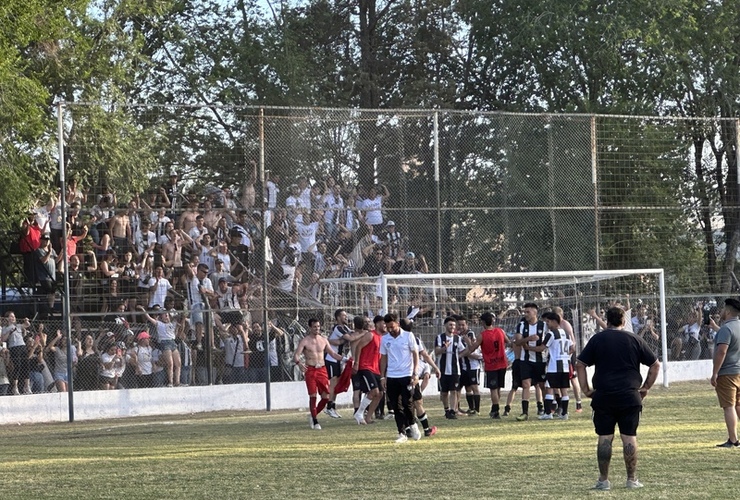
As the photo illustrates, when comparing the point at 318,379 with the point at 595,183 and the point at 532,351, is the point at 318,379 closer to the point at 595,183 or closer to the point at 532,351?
the point at 532,351

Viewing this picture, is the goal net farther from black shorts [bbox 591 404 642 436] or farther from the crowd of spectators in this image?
Result: black shorts [bbox 591 404 642 436]

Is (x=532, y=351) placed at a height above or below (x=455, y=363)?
above

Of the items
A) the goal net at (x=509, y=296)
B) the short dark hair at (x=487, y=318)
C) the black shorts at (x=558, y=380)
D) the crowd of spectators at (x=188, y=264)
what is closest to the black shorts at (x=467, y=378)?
the short dark hair at (x=487, y=318)

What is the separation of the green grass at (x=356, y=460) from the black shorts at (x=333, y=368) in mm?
1020

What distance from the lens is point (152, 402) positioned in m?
26.5

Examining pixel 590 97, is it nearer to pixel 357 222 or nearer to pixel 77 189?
pixel 357 222

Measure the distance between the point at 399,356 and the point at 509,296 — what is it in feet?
37.6

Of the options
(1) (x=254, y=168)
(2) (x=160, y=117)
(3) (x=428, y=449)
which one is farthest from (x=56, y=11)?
(3) (x=428, y=449)

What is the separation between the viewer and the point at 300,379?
90.5ft

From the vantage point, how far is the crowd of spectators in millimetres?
25953

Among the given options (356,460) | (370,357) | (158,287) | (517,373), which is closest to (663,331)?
(517,373)

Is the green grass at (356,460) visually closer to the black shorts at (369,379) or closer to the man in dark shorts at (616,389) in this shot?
the man in dark shorts at (616,389)

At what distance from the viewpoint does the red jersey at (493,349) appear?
23.6m

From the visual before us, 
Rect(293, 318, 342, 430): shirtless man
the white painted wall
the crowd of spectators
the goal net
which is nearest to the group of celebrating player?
Rect(293, 318, 342, 430): shirtless man
